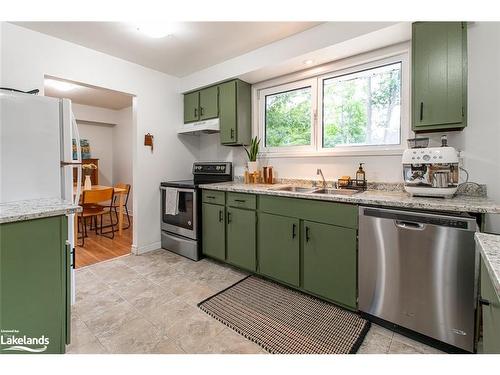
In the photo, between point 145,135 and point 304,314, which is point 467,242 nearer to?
point 304,314

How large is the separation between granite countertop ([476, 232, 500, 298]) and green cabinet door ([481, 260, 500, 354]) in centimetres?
8

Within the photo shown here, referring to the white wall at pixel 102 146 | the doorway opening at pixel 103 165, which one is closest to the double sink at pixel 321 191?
the doorway opening at pixel 103 165

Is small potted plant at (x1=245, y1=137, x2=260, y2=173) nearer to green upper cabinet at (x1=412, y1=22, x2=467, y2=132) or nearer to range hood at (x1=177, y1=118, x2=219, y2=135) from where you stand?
range hood at (x1=177, y1=118, x2=219, y2=135)

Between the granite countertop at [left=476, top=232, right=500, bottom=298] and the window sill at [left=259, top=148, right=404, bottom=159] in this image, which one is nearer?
the granite countertop at [left=476, top=232, right=500, bottom=298]

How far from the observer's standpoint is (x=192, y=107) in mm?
3531

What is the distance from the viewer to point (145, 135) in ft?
10.6

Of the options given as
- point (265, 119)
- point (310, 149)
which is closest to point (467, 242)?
point (310, 149)

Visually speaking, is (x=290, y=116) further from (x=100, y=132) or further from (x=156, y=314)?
(x=100, y=132)

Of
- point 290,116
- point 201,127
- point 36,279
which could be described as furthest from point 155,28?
point 36,279

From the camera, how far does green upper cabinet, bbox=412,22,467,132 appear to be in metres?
1.71

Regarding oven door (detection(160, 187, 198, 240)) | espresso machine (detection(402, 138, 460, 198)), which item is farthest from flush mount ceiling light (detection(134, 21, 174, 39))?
espresso machine (detection(402, 138, 460, 198))

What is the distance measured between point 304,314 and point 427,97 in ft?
6.16

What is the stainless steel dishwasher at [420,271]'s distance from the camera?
145 cm

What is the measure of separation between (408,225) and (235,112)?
2.20 meters
